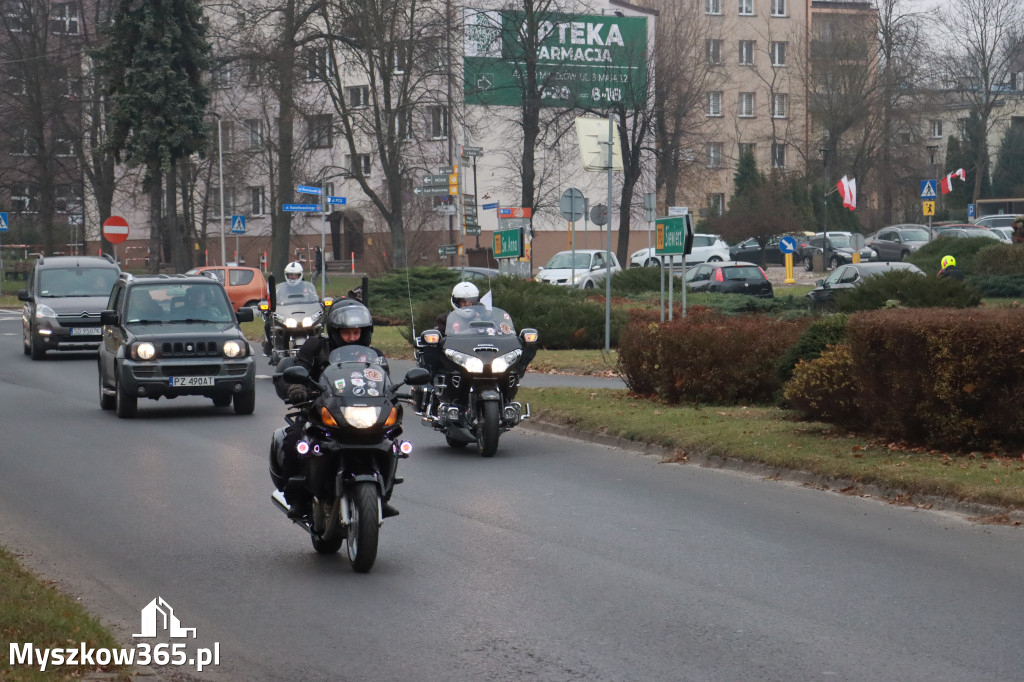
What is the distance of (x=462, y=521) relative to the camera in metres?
10.4

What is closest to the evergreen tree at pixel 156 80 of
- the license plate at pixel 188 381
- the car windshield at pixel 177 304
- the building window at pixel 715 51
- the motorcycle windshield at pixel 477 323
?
the car windshield at pixel 177 304

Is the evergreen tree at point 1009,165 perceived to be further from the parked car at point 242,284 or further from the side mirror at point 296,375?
the side mirror at point 296,375

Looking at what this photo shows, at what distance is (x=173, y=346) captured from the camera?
1791 cm

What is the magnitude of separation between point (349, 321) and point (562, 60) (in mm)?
55879

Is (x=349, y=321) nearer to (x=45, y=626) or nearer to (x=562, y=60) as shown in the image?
(x=45, y=626)

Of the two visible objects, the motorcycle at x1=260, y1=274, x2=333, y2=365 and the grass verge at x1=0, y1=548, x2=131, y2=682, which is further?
the motorcycle at x1=260, y1=274, x2=333, y2=365

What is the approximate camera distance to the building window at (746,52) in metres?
90.5

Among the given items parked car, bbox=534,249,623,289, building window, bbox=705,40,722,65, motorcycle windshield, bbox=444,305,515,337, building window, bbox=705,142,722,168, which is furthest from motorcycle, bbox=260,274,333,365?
building window, bbox=705,40,722,65

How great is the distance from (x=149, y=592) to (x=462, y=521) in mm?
2815

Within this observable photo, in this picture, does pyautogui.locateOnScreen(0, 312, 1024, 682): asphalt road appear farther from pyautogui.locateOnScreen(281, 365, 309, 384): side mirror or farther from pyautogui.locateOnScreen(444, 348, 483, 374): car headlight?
pyautogui.locateOnScreen(281, 365, 309, 384): side mirror

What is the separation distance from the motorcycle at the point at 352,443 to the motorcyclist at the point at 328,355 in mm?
42

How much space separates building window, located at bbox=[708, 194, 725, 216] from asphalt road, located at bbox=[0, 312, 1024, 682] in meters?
63.6

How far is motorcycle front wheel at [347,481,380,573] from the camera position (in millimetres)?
8211

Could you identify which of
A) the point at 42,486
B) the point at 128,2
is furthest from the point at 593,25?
the point at 42,486
